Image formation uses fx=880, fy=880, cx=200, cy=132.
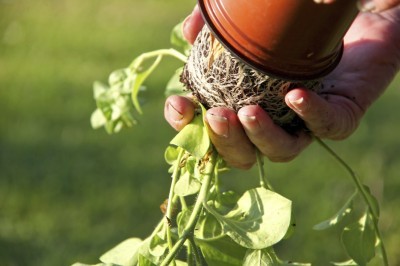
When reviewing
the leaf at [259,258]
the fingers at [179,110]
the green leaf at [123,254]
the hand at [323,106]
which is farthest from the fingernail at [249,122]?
the green leaf at [123,254]

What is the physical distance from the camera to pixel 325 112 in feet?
5.48

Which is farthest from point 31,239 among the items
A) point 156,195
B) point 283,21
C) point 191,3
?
point 191,3

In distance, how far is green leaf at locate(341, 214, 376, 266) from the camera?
5.61 feet

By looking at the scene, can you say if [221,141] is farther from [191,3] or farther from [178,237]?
[191,3]

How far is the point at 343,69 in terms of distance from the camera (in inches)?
78.4

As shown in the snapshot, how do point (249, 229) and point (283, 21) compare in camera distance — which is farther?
point (249, 229)

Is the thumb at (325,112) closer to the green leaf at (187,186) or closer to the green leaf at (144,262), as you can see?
the green leaf at (187,186)

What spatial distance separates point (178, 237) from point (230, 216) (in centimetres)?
11

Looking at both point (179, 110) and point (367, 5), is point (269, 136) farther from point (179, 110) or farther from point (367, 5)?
point (367, 5)

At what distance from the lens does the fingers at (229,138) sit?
1560mm

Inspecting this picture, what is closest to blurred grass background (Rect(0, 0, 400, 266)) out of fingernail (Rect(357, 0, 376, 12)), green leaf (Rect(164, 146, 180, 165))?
green leaf (Rect(164, 146, 180, 165))

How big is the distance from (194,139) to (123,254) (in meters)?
0.31

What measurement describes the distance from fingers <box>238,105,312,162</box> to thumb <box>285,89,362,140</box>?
1.6 inches

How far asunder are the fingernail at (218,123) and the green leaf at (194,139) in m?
0.03
